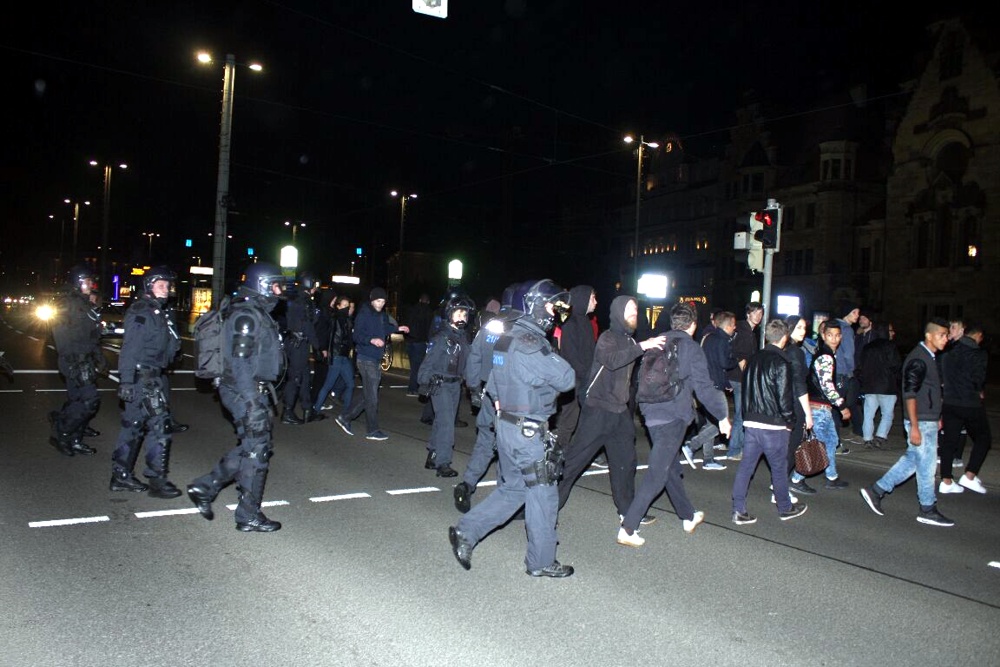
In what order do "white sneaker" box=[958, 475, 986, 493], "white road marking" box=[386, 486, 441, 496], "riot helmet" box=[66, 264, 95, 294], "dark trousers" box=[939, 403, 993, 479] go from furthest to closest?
"riot helmet" box=[66, 264, 95, 294] < "white sneaker" box=[958, 475, 986, 493] < "dark trousers" box=[939, 403, 993, 479] < "white road marking" box=[386, 486, 441, 496]

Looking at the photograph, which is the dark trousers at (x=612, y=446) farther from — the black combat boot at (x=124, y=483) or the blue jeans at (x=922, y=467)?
the black combat boot at (x=124, y=483)

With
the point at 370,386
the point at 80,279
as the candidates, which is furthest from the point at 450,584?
the point at 80,279

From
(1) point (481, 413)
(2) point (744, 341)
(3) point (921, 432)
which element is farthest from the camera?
(2) point (744, 341)

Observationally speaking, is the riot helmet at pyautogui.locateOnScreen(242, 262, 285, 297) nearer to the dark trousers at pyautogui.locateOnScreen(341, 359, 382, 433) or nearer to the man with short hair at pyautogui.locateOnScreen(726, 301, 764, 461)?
the dark trousers at pyautogui.locateOnScreen(341, 359, 382, 433)

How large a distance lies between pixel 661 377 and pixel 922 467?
2.90m

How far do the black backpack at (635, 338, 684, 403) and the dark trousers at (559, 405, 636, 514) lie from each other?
0.29m

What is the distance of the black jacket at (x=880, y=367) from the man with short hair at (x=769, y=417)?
5.08 meters

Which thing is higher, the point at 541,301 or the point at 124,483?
the point at 541,301

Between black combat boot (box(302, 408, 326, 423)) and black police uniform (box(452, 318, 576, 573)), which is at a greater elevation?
black police uniform (box(452, 318, 576, 573))

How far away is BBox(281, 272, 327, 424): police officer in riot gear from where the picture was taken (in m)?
12.1

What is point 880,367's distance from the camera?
11430 mm

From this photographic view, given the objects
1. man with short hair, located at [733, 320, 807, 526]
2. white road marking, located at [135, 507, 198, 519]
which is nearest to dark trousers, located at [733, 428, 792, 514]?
man with short hair, located at [733, 320, 807, 526]

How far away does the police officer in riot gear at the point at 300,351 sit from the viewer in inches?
477

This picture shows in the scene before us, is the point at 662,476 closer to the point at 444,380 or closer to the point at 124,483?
the point at 444,380
